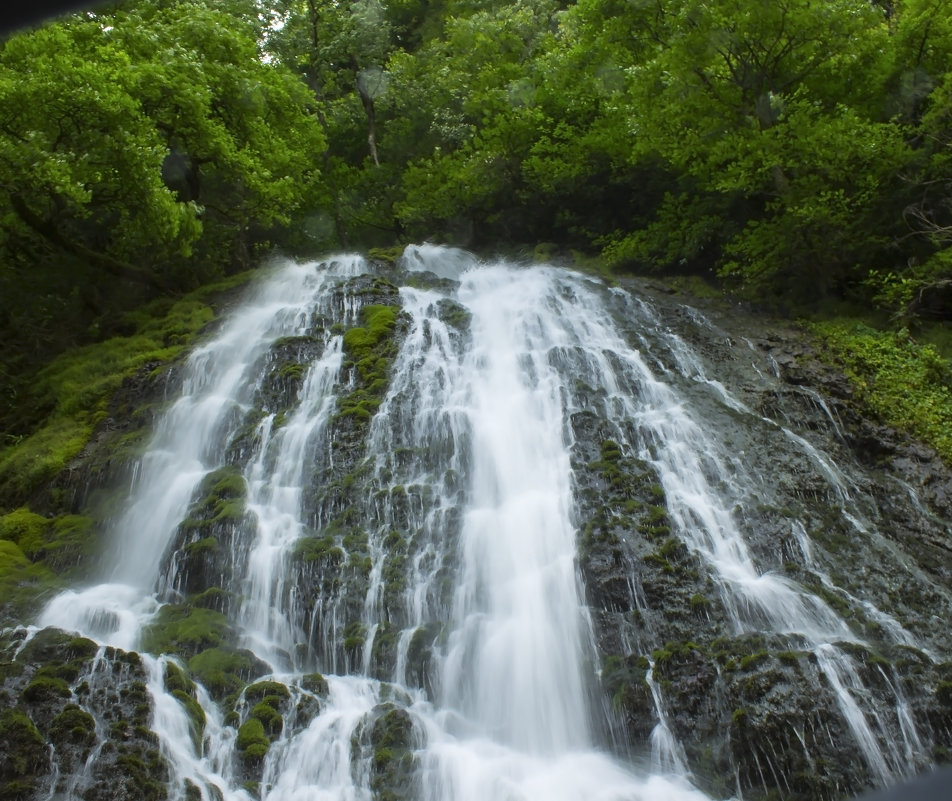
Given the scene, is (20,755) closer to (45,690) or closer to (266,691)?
(45,690)

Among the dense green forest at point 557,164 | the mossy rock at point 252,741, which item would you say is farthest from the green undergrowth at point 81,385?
the mossy rock at point 252,741

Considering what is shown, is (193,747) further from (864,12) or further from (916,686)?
(864,12)

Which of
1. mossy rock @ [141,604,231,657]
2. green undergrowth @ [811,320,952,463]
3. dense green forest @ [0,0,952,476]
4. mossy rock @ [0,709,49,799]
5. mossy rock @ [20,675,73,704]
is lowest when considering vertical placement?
mossy rock @ [0,709,49,799]

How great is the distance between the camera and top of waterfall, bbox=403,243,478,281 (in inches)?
685

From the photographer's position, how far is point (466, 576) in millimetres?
8469

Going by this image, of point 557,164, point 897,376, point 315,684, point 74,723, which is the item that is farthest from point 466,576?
point 557,164

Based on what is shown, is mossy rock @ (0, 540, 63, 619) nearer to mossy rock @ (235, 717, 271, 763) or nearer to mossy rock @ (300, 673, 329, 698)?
mossy rock @ (235, 717, 271, 763)

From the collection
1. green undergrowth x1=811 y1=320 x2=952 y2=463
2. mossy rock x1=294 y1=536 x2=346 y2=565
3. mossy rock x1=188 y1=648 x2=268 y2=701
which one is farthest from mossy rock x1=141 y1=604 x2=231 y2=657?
green undergrowth x1=811 y1=320 x2=952 y2=463

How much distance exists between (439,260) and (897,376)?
33.7 ft

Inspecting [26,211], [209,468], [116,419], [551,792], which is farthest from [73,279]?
[551,792]

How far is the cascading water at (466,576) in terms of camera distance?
650 cm

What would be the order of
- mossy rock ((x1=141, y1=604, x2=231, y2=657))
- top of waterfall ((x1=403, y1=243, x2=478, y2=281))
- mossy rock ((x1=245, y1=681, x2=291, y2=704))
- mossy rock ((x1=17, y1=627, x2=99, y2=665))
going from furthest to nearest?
top of waterfall ((x1=403, y1=243, x2=478, y2=281)) → mossy rock ((x1=141, y1=604, x2=231, y2=657)) → mossy rock ((x1=245, y1=681, x2=291, y2=704)) → mossy rock ((x1=17, y1=627, x2=99, y2=665))

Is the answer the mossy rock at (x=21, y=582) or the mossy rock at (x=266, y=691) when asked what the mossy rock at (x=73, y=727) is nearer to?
the mossy rock at (x=266, y=691)

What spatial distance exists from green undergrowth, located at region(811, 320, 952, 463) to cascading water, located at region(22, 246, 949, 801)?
1.49 meters
